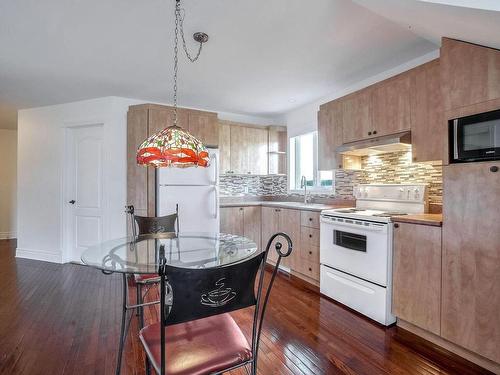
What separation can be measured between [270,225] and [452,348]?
2.28 meters

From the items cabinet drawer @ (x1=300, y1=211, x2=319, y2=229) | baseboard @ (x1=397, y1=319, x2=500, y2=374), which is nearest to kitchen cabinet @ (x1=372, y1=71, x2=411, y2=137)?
cabinet drawer @ (x1=300, y1=211, x2=319, y2=229)

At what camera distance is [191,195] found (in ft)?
11.2

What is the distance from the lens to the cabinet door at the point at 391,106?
7.70ft

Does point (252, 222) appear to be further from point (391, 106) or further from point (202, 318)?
point (202, 318)

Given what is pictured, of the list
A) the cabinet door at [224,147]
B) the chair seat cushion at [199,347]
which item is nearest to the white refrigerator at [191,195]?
the cabinet door at [224,147]

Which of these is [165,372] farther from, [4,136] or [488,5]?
[4,136]

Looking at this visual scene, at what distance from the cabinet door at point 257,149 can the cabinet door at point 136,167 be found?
1606 mm

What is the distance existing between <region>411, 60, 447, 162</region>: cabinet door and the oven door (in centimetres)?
72

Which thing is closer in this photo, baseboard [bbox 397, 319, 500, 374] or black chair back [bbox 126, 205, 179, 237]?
baseboard [bbox 397, 319, 500, 374]

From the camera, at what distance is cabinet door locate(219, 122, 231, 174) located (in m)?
4.13

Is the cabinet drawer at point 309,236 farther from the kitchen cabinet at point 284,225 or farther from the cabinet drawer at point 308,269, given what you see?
the cabinet drawer at point 308,269

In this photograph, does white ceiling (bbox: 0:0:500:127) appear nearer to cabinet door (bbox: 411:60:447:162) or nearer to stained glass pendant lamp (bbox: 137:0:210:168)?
cabinet door (bbox: 411:60:447:162)

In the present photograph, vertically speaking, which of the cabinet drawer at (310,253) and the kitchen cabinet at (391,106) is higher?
the kitchen cabinet at (391,106)

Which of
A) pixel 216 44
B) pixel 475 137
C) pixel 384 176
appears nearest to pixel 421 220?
pixel 475 137
